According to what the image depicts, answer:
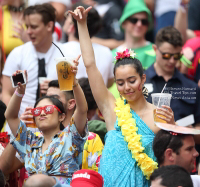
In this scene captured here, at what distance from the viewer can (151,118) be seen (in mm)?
4055

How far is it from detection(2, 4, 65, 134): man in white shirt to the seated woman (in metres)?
1.25

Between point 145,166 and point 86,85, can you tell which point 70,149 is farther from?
point 86,85

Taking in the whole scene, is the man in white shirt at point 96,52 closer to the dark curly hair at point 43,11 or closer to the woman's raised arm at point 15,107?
the dark curly hair at point 43,11

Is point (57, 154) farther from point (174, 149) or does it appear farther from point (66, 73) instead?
point (174, 149)

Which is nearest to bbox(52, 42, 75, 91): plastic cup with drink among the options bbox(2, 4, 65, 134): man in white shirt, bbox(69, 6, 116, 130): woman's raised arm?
bbox(69, 6, 116, 130): woman's raised arm

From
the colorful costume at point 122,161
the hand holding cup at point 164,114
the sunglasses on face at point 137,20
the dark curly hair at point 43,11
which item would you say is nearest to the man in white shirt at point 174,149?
the hand holding cup at point 164,114

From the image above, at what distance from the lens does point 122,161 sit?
392 cm

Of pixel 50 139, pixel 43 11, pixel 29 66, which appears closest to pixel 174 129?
pixel 50 139

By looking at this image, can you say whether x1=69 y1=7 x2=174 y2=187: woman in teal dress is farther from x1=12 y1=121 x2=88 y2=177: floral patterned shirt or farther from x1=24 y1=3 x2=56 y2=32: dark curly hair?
x1=24 y1=3 x2=56 y2=32: dark curly hair

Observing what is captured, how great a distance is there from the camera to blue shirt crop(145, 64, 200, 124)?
5.42 meters

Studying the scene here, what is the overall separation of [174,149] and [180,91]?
1991 mm

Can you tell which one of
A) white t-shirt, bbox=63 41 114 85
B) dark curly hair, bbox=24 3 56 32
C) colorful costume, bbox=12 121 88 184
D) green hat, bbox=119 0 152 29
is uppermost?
green hat, bbox=119 0 152 29

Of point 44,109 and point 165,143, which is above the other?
point 44,109

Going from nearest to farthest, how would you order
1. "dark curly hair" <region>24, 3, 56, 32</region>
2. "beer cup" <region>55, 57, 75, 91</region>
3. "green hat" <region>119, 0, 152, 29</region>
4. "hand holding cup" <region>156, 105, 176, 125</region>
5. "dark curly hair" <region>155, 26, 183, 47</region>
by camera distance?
"hand holding cup" <region>156, 105, 176, 125</region> < "beer cup" <region>55, 57, 75, 91</region> < "dark curly hair" <region>155, 26, 183, 47</region> < "dark curly hair" <region>24, 3, 56, 32</region> < "green hat" <region>119, 0, 152, 29</region>
